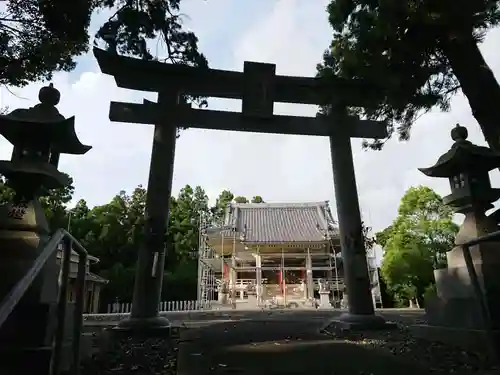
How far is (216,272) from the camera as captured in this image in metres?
22.0

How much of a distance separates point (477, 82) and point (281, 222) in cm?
1668

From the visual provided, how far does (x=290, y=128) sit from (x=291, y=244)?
39.5ft

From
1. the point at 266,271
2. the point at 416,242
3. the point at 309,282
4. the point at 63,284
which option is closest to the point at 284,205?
the point at 266,271

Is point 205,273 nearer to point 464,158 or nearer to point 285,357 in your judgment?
point 285,357

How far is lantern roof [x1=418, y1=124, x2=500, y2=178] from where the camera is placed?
12.8 feet

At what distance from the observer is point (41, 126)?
3.40 meters

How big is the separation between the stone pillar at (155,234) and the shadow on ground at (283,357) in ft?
2.57

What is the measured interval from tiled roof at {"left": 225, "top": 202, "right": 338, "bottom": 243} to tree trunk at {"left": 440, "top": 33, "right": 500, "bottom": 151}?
1387 centimetres

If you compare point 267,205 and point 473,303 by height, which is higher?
point 267,205

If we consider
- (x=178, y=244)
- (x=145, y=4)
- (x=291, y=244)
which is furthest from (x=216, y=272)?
(x=145, y=4)

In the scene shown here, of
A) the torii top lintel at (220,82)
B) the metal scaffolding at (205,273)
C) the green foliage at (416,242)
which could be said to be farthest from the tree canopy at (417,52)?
the metal scaffolding at (205,273)

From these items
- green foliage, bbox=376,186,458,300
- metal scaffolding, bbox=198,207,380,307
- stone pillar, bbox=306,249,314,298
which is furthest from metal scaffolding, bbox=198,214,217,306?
green foliage, bbox=376,186,458,300

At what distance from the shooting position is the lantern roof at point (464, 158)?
3.89 meters

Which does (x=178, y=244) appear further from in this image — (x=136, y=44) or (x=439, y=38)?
(x=439, y=38)
